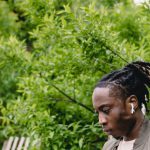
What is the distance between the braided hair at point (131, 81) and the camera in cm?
309

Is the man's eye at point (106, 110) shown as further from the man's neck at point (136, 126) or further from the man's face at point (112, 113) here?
the man's neck at point (136, 126)

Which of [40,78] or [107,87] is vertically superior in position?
[40,78]

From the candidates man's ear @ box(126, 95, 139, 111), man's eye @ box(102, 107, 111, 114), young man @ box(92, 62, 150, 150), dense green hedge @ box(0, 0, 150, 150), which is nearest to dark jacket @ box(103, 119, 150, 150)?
young man @ box(92, 62, 150, 150)

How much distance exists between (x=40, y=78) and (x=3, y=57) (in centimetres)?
49

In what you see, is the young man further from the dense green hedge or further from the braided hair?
the dense green hedge

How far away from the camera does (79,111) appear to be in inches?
215

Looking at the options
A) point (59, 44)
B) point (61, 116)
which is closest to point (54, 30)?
point (59, 44)

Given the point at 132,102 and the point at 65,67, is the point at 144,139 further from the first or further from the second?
the point at 65,67

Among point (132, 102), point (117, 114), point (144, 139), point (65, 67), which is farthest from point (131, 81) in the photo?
point (65, 67)

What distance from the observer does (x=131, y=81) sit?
3.18m

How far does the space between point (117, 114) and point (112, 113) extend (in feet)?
0.10

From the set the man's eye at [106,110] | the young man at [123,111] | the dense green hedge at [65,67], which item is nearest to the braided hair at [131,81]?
the young man at [123,111]

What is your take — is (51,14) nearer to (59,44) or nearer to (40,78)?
(59,44)

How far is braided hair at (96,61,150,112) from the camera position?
3.09 meters
